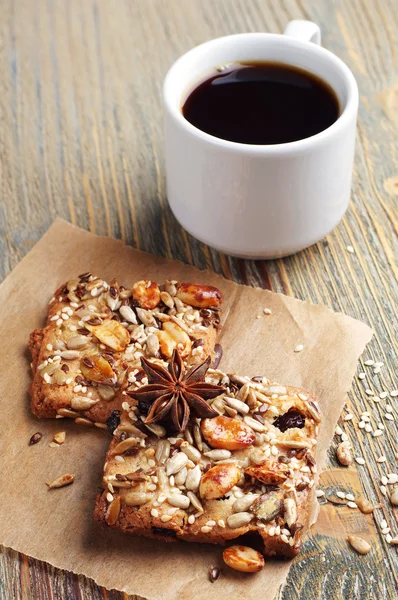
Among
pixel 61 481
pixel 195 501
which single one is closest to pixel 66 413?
pixel 61 481

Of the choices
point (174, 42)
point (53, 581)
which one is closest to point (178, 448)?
point (53, 581)

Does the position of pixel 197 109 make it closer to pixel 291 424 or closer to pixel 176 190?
pixel 176 190

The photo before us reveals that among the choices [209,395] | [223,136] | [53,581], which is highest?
[223,136]

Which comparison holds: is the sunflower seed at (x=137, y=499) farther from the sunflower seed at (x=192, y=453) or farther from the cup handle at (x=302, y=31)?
the cup handle at (x=302, y=31)

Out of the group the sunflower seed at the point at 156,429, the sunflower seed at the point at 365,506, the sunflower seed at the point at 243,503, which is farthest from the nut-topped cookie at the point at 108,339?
the sunflower seed at the point at 365,506

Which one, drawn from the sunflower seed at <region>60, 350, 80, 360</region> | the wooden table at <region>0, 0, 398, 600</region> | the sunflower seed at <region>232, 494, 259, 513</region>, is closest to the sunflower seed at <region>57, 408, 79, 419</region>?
the sunflower seed at <region>60, 350, 80, 360</region>

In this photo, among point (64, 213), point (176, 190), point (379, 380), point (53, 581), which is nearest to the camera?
point (53, 581)
